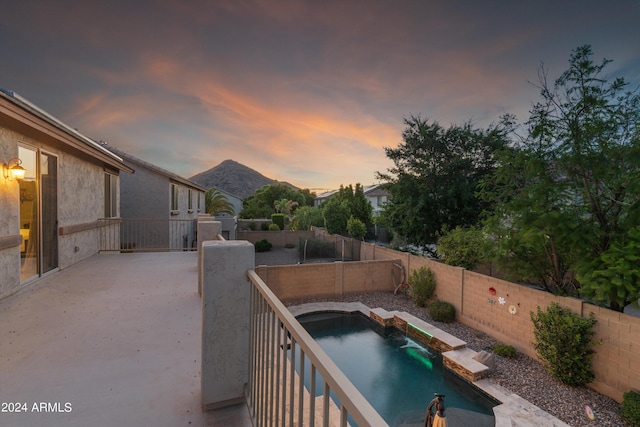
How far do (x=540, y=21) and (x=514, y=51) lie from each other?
1096 millimetres

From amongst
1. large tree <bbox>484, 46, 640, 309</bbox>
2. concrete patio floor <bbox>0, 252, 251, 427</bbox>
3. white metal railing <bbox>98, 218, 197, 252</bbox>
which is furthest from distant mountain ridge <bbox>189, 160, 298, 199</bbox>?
concrete patio floor <bbox>0, 252, 251, 427</bbox>

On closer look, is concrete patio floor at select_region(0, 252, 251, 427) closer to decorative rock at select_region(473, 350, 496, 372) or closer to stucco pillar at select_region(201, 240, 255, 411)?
stucco pillar at select_region(201, 240, 255, 411)

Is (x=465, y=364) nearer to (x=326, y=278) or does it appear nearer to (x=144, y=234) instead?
(x=326, y=278)

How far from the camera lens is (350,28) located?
8156 mm

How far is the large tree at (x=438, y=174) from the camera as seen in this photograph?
12992 millimetres

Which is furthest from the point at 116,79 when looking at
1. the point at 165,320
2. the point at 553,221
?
the point at 553,221

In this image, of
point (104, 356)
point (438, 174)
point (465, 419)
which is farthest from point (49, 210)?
point (438, 174)

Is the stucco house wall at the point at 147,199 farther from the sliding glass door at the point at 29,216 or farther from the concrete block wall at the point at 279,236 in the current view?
the concrete block wall at the point at 279,236

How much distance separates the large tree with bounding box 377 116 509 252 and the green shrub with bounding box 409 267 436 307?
3358 millimetres

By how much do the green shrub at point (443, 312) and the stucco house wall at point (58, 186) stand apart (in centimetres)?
955

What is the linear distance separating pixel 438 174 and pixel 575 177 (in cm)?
679

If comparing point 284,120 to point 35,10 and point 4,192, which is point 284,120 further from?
point 4,192

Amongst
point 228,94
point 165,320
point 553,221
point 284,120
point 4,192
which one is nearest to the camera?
point 165,320

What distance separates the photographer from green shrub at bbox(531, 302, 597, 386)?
5773mm
